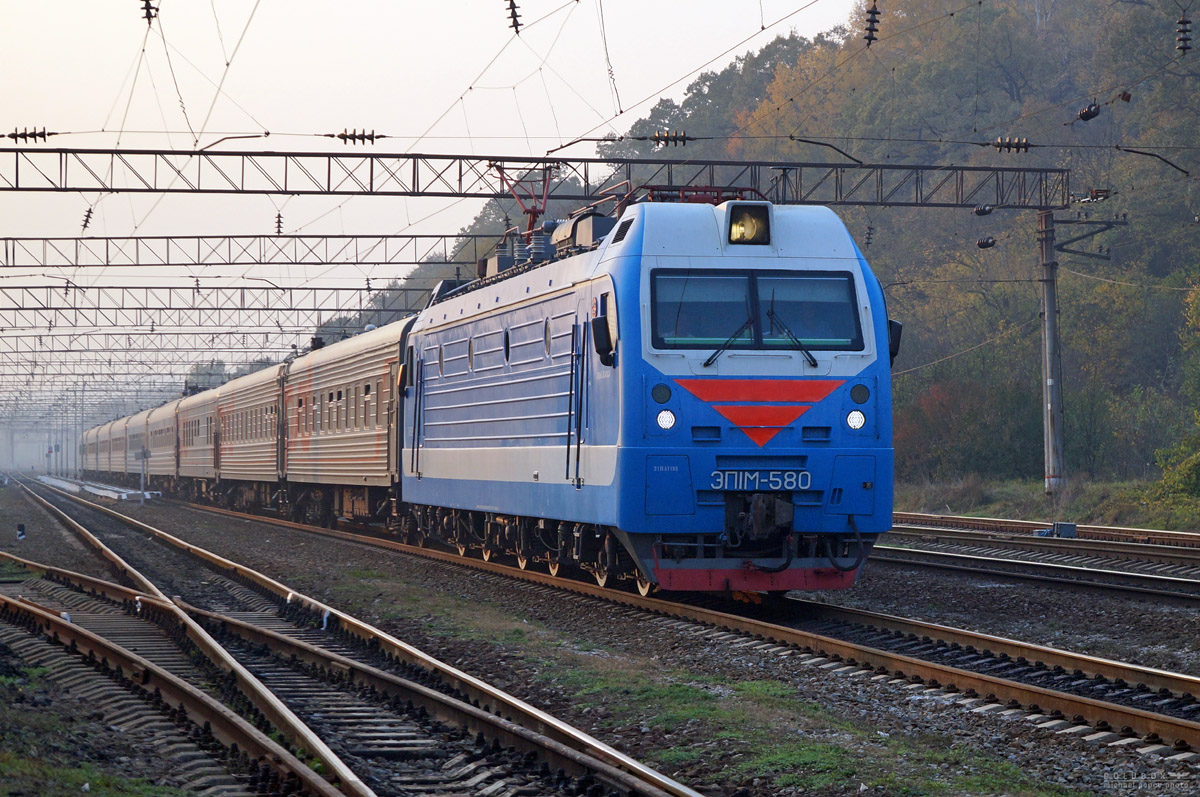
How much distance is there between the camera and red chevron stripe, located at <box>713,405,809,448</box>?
11750mm

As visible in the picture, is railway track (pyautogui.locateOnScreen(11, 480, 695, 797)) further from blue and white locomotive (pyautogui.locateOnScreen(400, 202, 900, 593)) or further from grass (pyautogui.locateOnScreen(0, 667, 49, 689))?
blue and white locomotive (pyautogui.locateOnScreen(400, 202, 900, 593))

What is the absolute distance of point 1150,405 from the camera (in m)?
37.8

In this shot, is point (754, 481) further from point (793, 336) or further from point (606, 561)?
point (606, 561)

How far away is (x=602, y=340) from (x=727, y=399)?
4.14 ft

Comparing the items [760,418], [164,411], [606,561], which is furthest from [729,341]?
[164,411]

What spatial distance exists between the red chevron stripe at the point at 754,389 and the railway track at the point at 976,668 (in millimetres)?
1876

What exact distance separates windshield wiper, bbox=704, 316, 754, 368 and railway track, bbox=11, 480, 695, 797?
3.55m

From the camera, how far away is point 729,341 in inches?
472

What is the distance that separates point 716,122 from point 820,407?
69.4 metres


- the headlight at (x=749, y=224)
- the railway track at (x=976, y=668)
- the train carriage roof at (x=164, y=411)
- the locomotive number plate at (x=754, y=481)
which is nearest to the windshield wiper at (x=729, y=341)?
the headlight at (x=749, y=224)

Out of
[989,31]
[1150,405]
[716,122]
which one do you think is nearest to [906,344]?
[1150,405]

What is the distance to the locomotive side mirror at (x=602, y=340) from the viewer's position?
12.1 m

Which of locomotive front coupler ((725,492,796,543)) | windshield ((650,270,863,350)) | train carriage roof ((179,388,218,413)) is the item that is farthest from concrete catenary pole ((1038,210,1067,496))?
train carriage roof ((179,388,218,413))

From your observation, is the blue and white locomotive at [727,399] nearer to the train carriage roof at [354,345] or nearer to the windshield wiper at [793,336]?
the windshield wiper at [793,336]
